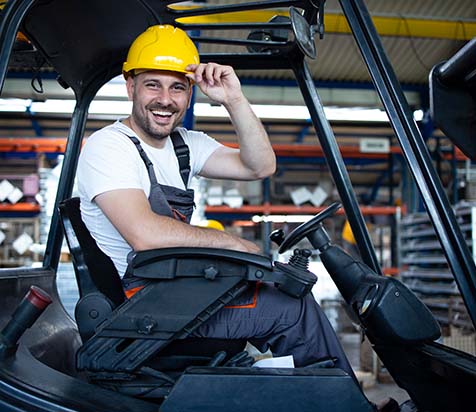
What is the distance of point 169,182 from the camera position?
2.27 m

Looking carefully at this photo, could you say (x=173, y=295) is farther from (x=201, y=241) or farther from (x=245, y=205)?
(x=245, y=205)

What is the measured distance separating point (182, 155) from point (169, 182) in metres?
0.18

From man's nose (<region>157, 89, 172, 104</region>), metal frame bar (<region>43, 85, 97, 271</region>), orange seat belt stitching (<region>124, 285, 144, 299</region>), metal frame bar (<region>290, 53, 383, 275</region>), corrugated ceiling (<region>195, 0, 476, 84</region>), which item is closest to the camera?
orange seat belt stitching (<region>124, 285, 144, 299</region>)

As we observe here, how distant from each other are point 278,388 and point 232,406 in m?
0.13

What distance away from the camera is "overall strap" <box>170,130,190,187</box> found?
238 centimetres

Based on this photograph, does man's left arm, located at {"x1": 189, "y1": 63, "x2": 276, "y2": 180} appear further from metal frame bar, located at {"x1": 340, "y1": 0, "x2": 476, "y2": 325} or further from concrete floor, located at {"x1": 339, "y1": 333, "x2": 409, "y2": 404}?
concrete floor, located at {"x1": 339, "y1": 333, "x2": 409, "y2": 404}

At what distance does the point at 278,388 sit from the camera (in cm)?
154

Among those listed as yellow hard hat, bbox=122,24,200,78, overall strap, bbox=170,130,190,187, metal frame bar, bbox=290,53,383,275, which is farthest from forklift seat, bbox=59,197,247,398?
metal frame bar, bbox=290,53,383,275

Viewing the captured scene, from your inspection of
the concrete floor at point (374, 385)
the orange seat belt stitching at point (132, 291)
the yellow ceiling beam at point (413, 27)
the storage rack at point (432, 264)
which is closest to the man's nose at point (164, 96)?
the orange seat belt stitching at point (132, 291)

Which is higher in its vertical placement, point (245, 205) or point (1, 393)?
point (245, 205)

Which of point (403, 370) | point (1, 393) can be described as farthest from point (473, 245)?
point (1, 393)

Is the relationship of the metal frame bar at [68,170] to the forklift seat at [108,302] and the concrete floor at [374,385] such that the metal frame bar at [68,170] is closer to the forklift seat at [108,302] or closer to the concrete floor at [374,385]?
the forklift seat at [108,302]

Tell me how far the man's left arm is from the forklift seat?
66 centimetres

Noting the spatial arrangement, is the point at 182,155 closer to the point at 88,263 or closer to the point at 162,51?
the point at 162,51
